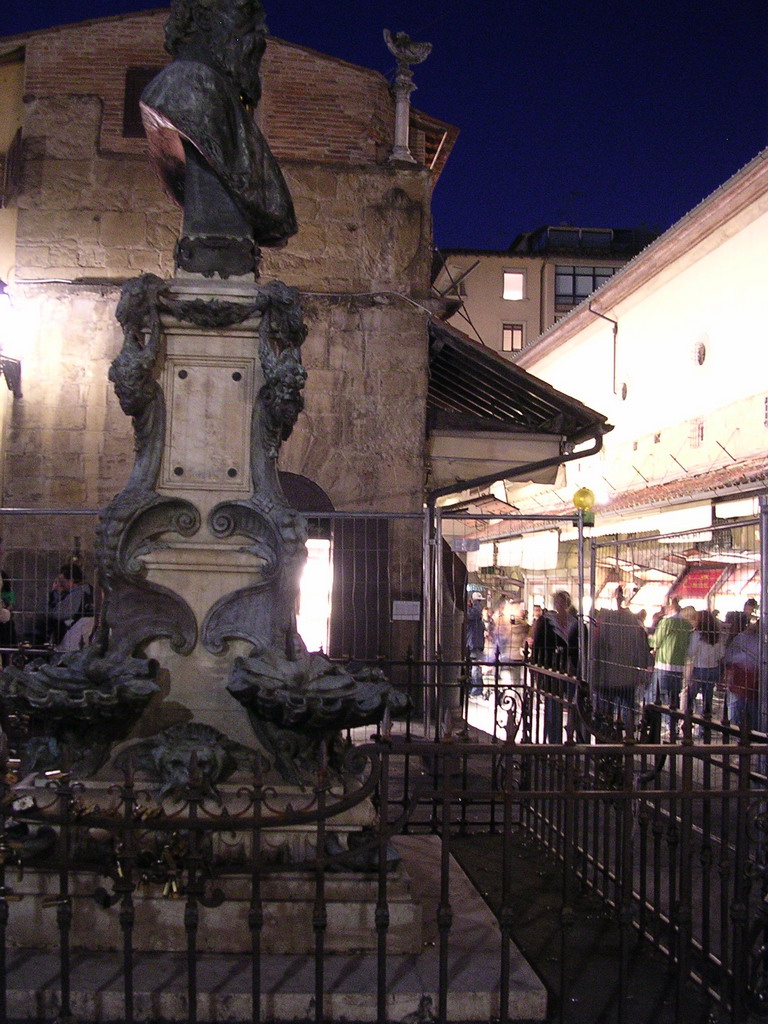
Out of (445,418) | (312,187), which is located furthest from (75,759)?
(312,187)

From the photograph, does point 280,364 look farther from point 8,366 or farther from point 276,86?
point 276,86

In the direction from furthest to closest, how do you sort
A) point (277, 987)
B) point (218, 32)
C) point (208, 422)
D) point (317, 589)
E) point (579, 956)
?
point (317, 589)
point (218, 32)
point (208, 422)
point (579, 956)
point (277, 987)

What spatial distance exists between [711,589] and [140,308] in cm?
646

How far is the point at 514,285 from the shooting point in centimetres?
4897

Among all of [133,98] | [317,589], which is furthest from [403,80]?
[317,589]

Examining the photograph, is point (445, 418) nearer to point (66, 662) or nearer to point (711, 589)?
point (711, 589)

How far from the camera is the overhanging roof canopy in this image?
13203mm

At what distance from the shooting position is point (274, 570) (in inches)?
185

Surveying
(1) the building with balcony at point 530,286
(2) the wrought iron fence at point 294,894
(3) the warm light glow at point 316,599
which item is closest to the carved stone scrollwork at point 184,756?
(2) the wrought iron fence at point 294,894

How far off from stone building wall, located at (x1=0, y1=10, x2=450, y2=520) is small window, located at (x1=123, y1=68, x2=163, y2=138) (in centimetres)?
11

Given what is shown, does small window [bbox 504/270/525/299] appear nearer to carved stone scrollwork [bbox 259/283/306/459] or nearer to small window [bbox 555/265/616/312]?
small window [bbox 555/265/616/312]

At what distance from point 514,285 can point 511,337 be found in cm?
247

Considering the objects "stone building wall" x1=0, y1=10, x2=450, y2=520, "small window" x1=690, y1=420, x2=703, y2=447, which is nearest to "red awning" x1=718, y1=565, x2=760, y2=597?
"stone building wall" x1=0, y1=10, x2=450, y2=520

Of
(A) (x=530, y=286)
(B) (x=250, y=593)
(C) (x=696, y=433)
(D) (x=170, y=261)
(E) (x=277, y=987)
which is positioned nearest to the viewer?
(E) (x=277, y=987)
